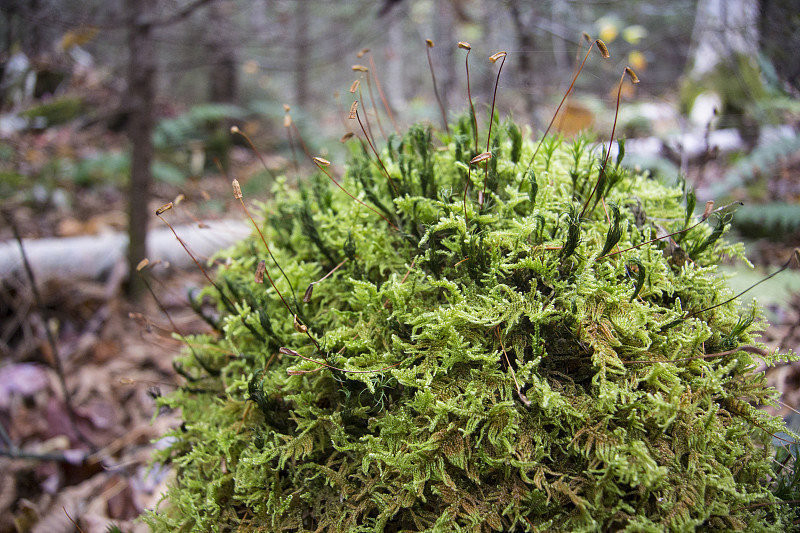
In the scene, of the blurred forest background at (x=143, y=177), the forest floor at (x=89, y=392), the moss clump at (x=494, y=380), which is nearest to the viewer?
the moss clump at (x=494, y=380)

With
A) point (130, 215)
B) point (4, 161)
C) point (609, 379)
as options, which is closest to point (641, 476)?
point (609, 379)

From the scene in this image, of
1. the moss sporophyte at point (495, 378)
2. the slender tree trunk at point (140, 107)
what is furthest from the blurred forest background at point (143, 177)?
the moss sporophyte at point (495, 378)

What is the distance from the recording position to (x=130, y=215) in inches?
138

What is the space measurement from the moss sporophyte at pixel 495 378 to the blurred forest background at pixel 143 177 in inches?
12.6

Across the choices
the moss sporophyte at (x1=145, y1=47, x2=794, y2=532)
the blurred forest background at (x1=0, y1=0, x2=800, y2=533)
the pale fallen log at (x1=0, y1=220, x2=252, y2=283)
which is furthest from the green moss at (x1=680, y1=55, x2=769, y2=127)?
the pale fallen log at (x1=0, y1=220, x2=252, y2=283)

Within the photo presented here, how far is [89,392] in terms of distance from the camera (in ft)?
9.53

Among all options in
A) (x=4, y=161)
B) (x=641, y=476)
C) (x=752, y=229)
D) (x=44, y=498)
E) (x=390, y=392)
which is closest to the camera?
(x=641, y=476)

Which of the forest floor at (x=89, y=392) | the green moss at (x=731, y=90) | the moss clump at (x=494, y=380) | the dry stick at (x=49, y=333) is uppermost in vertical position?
the green moss at (x=731, y=90)

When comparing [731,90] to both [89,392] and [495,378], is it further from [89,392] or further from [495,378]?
[89,392]

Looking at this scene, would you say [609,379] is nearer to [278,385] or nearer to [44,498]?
[278,385]

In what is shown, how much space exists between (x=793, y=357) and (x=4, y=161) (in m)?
8.26

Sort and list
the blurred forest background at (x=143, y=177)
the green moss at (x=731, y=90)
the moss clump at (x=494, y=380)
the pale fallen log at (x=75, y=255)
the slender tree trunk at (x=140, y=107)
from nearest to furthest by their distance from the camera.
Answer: the moss clump at (x=494, y=380), the blurred forest background at (x=143, y=177), the slender tree trunk at (x=140, y=107), the pale fallen log at (x=75, y=255), the green moss at (x=731, y=90)

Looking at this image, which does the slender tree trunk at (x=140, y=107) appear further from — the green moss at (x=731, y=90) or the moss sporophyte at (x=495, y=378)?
the green moss at (x=731, y=90)

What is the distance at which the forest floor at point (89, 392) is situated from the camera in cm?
196
